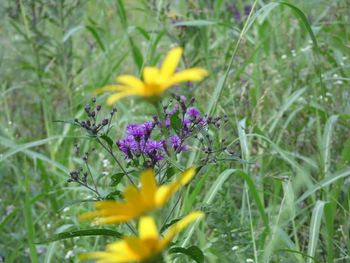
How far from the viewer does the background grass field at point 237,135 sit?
1.89 metres

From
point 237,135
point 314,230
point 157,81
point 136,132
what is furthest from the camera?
point 237,135

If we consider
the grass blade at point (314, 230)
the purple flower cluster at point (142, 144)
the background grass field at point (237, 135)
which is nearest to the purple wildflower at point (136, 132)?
the purple flower cluster at point (142, 144)

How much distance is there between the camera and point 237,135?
2.32 meters

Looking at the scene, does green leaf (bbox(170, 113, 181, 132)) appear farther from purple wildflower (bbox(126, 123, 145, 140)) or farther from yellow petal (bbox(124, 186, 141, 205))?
yellow petal (bbox(124, 186, 141, 205))

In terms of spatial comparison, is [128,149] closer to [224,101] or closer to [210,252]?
[210,252]

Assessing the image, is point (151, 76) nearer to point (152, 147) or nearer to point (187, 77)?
point (187, 77)

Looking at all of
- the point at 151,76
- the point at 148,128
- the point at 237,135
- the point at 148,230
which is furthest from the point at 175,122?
the point at 237,135

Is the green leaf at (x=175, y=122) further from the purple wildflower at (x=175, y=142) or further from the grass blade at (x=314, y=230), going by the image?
the grass blade at (x=314, y=230)

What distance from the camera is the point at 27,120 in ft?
11.5

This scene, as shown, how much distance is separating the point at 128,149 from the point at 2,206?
132 centimetres

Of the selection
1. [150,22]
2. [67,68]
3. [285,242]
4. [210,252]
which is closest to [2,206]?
[67,68]

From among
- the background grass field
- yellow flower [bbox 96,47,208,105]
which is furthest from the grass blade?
yellow flower [bbox 96,47,208,105]

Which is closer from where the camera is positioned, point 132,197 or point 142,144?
point 132,197

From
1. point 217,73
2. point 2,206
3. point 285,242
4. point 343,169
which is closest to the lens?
point 285,242
